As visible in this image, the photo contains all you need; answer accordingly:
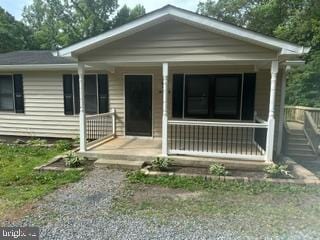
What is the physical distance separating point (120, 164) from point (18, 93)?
5415mm

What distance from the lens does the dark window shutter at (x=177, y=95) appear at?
7.87 meters

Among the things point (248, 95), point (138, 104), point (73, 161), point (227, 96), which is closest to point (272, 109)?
point (248, 95)

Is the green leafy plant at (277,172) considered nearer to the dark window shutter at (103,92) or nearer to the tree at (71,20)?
the dark window shutter at (103,92)

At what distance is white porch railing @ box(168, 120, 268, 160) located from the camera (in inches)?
239

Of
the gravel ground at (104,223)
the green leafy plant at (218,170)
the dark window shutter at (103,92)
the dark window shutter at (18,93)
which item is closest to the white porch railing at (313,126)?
the green leafy plant at (218,170)

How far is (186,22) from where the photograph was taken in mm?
5715

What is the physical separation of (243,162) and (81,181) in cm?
355

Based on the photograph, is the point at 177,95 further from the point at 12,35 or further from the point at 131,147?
the point at 12,35

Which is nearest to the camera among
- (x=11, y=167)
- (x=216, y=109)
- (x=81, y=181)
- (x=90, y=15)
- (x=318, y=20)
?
(x=81, y=181)

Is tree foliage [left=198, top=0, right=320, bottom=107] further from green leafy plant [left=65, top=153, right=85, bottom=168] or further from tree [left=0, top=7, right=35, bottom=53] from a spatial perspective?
tree [left=0, top=7, right=35, bottom=53]

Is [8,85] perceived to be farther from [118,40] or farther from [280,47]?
[280,47]

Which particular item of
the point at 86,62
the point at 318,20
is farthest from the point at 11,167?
the point at 318,20

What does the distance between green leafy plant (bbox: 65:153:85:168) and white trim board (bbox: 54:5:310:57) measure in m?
2.44

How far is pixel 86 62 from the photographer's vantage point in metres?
6.43
